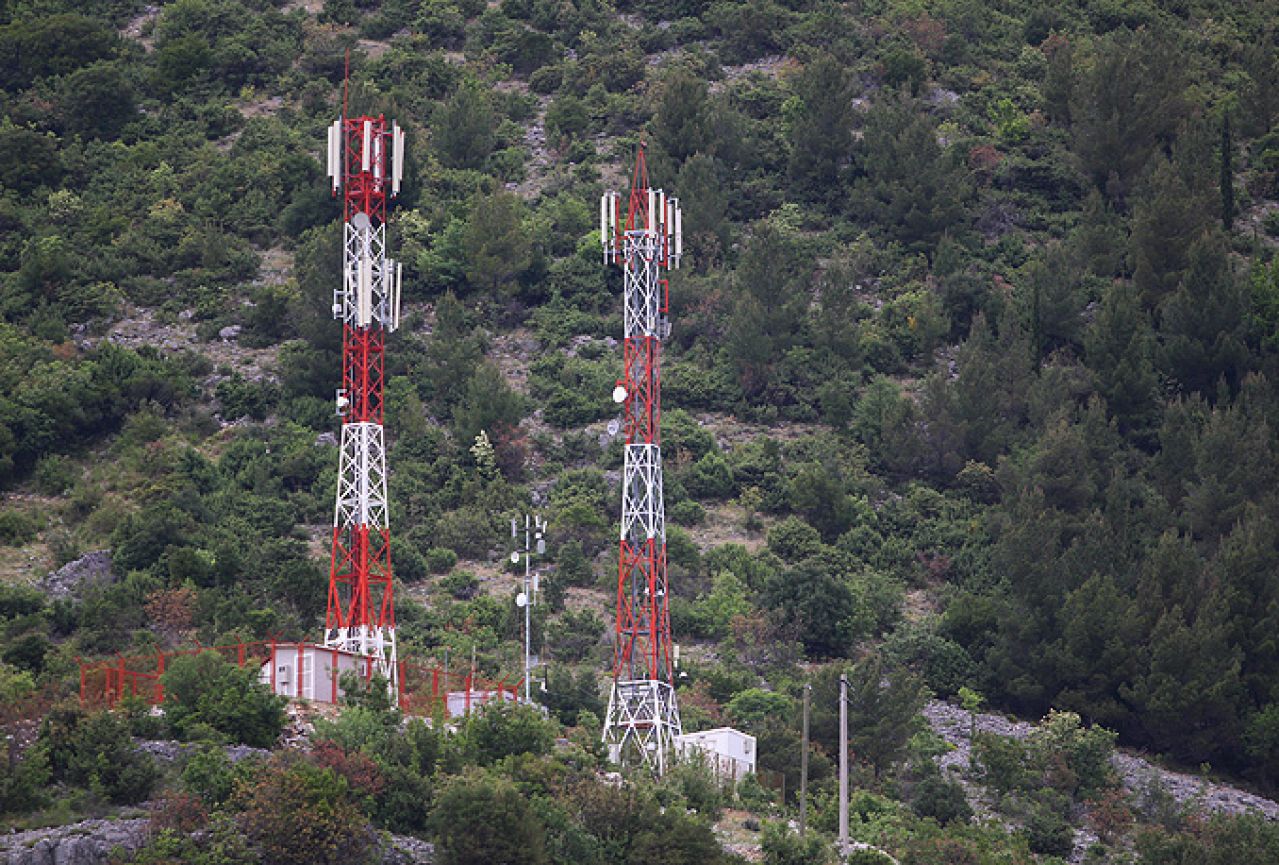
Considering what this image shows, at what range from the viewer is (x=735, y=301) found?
92.4m

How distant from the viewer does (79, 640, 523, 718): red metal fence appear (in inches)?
2169

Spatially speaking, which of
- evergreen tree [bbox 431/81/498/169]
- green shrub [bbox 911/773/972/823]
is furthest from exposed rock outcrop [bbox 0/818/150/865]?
evergreen tree [bbox 431/81/498/169]

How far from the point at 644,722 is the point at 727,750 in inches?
182

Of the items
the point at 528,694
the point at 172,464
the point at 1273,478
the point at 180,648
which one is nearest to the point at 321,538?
the point at 172,464

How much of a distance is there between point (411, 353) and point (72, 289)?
14.3 m

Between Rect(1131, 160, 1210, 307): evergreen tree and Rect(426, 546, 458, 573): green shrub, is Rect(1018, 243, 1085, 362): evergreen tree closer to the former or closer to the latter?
Rect(1131, 160, 1210, 307): evergreen tree

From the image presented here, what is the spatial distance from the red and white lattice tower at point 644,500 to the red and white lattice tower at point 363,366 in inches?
233

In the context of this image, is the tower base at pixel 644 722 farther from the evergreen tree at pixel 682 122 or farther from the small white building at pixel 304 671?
the evergreen tree at pixel 682 122

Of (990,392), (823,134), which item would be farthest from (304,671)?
(823,134)

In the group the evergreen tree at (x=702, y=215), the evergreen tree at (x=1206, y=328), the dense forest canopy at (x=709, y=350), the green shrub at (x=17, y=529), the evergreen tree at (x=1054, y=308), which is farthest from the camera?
the evergreen tree at (x=702, y=215)

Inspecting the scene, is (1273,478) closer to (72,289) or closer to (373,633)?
(373,633)

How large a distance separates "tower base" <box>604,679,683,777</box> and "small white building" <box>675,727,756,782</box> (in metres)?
2.28

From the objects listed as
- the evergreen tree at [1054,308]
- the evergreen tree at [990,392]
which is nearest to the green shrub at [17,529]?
the evergreen tree at [990,392]

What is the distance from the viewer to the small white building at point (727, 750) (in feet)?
200
